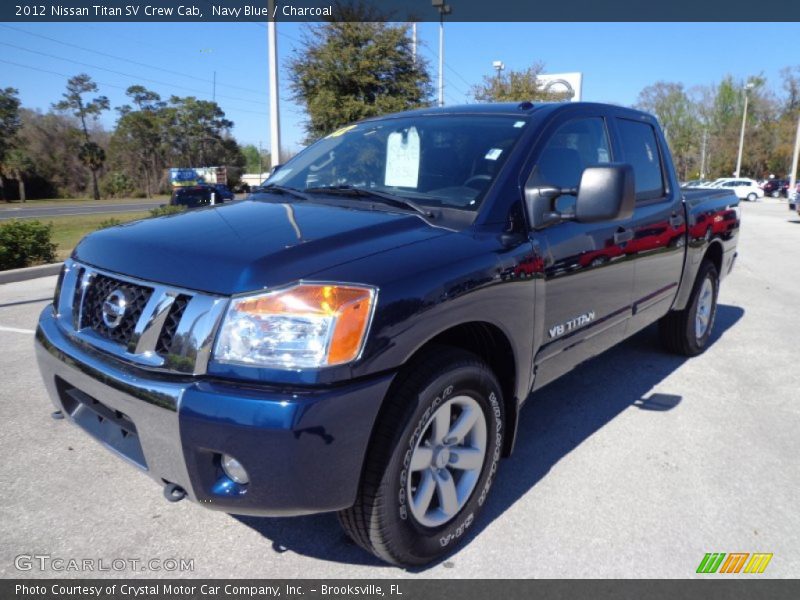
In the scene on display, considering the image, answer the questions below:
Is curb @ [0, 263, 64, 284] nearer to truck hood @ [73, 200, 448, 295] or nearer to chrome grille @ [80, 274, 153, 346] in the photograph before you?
truck hood @ [73, 200, 448, 295]

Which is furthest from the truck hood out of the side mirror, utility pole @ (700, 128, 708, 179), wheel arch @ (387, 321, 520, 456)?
utility pole @ (700, 128, 708, 179)

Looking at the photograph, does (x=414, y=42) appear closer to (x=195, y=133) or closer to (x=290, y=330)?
(x=290, y=330)

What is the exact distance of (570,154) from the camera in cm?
320

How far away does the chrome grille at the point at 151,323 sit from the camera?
6.29 feet

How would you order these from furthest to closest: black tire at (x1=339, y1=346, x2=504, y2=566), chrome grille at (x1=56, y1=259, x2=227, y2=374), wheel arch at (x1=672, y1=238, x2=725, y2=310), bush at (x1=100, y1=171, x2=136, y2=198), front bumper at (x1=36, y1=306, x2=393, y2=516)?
bush at (x1=100, y1=171, x2=136, y2=198) < wheel arch at (x1=672, y1=238, x2=725, y2=310) < black tire at (x1=339, y1=346, x2=504, y2=566) < chrome grille at (x1=56, y1=259, x2=227, y2=374) < front bumper at (x1=36, y1=306, x2=393, y2=516)

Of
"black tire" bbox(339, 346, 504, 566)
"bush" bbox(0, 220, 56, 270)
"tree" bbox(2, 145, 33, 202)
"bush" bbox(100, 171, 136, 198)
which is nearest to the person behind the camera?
"black tire" bbox(339, 346, 504, 566)

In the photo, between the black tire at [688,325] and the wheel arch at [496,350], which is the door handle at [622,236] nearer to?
the wheel arch at [496,350]

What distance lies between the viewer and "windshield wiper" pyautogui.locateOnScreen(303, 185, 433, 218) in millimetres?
2627

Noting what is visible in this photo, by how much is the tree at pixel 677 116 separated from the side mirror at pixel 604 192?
283 ft

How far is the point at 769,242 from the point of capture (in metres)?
14.4

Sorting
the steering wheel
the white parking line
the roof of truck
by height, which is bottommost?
the white parking line

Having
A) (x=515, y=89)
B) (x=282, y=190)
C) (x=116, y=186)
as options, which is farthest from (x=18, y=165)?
(x=282, y=190)

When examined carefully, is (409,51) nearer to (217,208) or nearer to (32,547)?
(217,208)
